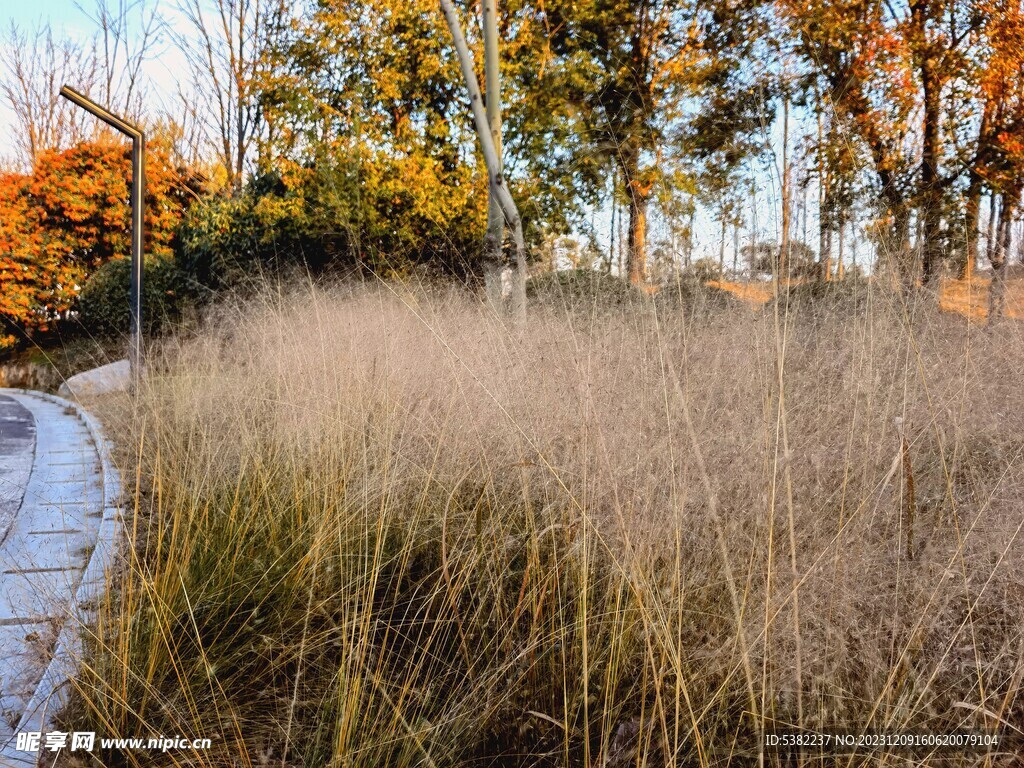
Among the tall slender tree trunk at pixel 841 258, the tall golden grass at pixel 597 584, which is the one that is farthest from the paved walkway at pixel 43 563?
the tall slender tree trunk at pixel 841 258

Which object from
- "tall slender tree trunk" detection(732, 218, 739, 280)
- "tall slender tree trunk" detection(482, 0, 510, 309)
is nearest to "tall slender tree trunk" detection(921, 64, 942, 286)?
"tall slender tree trunk" detection(482, 0, 510, 309)

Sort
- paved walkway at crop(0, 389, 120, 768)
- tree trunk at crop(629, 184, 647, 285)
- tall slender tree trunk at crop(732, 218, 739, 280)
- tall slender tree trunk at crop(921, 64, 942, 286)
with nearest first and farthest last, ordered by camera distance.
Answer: paved walkway at crop(0, 389, 120, 768) < tall slender tree trunk at crop(732, 218, 739, 280) < tree trunk at crop(629, 184, 647, 285) < tall slender tree trunk at crop(921, 64, 942, 286)

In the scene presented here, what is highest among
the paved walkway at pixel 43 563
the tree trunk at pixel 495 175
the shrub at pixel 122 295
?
the tree trunk at pixel 495 175

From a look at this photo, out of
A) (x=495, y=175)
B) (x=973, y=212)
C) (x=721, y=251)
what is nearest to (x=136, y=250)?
(x=495, y=175)

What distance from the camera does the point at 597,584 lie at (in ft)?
6.46

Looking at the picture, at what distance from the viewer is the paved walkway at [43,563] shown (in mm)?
1737

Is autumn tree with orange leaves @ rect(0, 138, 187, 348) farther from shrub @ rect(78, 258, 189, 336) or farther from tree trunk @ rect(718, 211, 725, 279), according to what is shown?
tree trunk @ rect(718, 211, 725, 279)

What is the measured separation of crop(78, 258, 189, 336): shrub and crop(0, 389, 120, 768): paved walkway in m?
7.32

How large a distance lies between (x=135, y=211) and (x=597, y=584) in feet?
20.8

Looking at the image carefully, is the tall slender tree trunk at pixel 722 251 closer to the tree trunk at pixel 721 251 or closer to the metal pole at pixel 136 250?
the tree trunk at pixel 721 251

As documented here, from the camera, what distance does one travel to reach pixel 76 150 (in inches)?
592

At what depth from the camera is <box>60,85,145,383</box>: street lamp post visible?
19.5 ft

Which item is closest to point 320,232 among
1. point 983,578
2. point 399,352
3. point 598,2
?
point 598,2

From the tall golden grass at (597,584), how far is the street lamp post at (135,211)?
3.56 m
